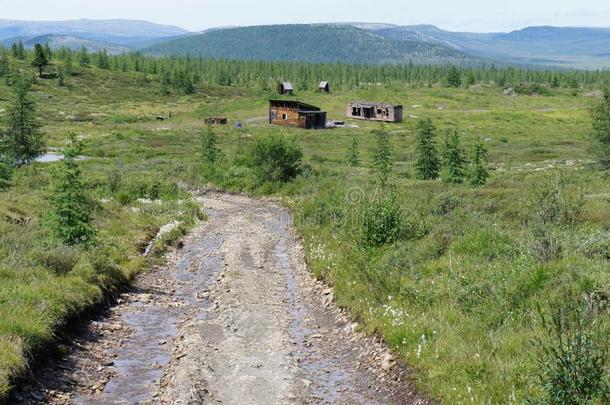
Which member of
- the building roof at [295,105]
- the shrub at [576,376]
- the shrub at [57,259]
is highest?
the shrub at [576,376]

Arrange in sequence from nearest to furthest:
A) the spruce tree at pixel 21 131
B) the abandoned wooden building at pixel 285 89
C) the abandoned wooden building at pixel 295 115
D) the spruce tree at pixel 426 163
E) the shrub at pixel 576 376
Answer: the shrub at pixel 576 376 → the spruce tree at pixel 21 131 → the spruce tree at pixel 426 163 → the abandoned wooden building at pixel 295 115 → the abandoned wooden building at pixel 285 89

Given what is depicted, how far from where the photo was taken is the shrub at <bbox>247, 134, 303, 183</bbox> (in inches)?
1929

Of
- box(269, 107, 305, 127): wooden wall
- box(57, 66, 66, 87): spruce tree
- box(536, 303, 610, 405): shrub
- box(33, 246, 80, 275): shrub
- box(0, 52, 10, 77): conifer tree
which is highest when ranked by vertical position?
box(0, 52, 10, 77): conifer tree

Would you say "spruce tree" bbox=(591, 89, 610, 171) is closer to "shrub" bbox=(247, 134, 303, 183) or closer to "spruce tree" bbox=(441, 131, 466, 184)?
"spruce tree" bbox=(441, 131, 466, 184)

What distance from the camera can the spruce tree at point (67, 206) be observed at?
826 inches

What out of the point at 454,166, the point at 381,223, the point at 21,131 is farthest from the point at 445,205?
the point at 21,131

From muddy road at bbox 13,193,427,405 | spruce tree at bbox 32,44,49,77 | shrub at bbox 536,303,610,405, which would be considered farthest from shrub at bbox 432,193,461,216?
spruce tree at bbox 32,44,49,77

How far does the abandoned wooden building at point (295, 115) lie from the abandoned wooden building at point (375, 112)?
1684cm

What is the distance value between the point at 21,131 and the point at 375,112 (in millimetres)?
84554

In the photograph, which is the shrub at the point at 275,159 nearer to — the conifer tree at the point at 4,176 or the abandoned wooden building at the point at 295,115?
the conifer tree at the point at 4,176

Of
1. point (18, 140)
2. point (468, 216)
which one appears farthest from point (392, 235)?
point (18, 140)

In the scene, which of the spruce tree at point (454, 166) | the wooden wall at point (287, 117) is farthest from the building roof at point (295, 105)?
the spruce tree at point (454, 166)

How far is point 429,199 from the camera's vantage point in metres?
29.6

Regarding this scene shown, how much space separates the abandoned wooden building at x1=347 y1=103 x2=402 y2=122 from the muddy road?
9671 cm
